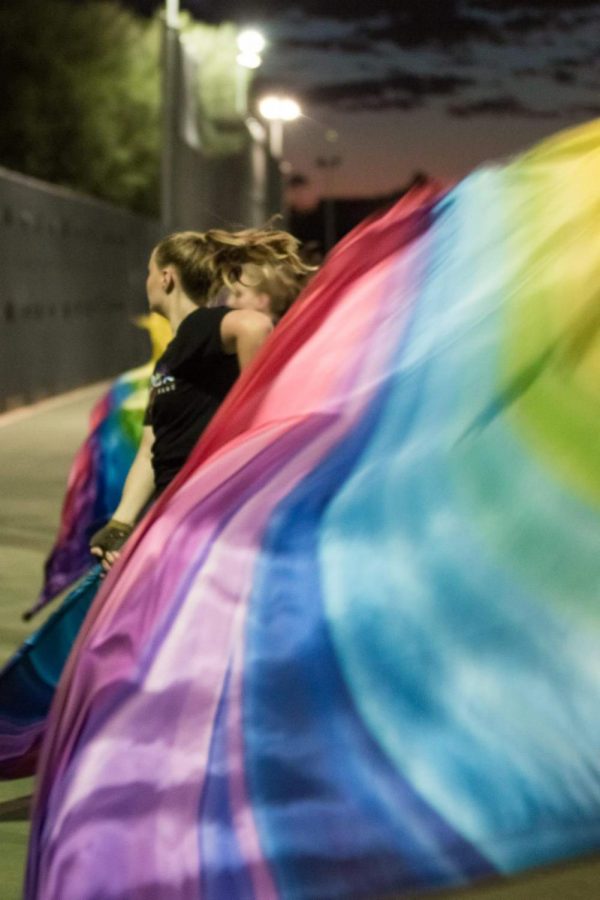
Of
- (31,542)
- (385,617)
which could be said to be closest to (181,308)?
(385,617)

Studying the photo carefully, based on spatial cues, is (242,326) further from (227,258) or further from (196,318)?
(227,258)

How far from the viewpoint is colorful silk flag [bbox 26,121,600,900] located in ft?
9.46

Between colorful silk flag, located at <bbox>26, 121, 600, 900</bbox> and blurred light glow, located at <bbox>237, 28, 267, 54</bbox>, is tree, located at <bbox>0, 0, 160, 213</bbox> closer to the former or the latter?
blurred light glow, located at <bbox>237, 28, 267, 54</bbox>

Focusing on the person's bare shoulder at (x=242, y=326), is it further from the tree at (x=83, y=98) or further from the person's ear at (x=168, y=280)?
the tree at (x=83, y=98)

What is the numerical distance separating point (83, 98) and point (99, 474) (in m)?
65.8

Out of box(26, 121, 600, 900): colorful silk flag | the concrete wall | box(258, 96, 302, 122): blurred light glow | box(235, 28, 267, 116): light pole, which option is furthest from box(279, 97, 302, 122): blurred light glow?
box(26, 121, 600, 900): colorful silk flag

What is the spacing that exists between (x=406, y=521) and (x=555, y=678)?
304 mm

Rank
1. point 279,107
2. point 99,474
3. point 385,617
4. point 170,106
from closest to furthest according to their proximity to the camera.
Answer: point 385,617, point 99,474, point 170,106, point 279,107

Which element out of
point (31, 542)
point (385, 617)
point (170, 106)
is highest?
point (385, 617)

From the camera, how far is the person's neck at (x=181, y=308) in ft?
18.9

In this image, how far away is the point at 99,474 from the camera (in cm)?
797

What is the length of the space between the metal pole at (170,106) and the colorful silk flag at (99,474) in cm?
2632

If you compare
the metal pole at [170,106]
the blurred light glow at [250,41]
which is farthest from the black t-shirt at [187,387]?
the blurred light glow at [250,41]

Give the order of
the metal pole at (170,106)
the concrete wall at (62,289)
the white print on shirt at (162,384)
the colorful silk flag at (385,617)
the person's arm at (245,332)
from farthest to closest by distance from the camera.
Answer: the metal pole at (170,106) → the concrete wall at (62,289) → the white print on shirt at (162,384) → the person's arm at (245,332) → the colorful silk flag at (385,617)
